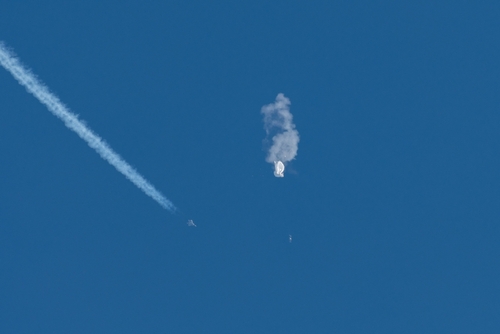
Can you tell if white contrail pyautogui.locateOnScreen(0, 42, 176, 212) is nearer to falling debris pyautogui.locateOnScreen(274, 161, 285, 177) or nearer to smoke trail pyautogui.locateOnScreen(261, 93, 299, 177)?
falling debris pyautogui.locateOnScreen(274, 161, 285, 177)

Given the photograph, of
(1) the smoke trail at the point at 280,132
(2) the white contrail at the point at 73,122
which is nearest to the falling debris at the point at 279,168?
(1) the smoke trail at the point at 280,132

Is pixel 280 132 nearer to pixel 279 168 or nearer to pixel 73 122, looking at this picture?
pixel 279 168

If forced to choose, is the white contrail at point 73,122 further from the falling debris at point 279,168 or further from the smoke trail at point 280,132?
the smoke trail at point 280,132

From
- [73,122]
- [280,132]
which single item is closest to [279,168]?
[280,132]

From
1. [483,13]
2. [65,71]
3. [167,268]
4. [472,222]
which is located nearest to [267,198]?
[167,268]

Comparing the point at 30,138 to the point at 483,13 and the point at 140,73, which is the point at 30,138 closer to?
the point at 140,73

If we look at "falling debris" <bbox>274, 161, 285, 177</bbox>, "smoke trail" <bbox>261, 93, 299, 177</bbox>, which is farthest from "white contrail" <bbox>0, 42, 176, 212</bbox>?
"smoke trail" <bbox>261, 93, 299, 177</bbox>
